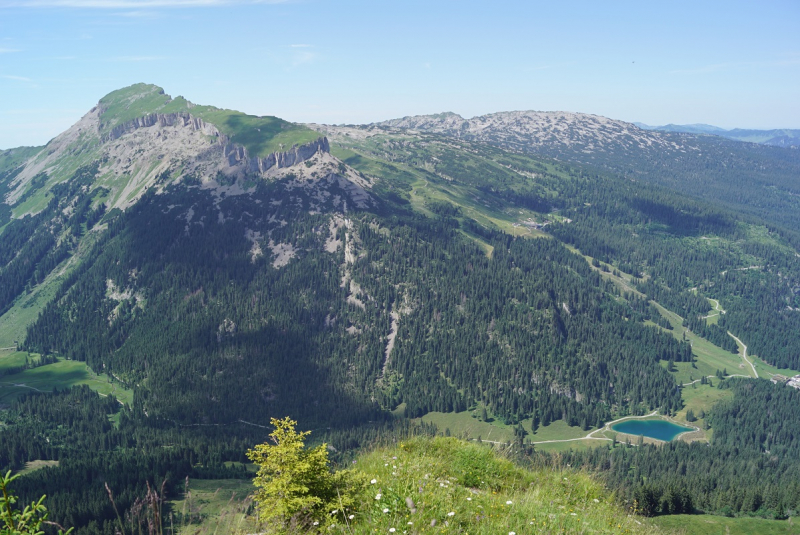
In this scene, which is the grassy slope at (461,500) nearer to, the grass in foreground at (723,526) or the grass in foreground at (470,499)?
the grass in foreground at (470,499)

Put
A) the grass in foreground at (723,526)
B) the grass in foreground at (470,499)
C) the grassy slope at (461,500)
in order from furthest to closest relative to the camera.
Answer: the grass in foreground at (723,526) → the grass in foreground at (470,499) → the grassy slope at (461,500)

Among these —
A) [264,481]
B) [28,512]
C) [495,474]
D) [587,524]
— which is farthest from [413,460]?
[28,512]

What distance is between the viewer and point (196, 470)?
639ft

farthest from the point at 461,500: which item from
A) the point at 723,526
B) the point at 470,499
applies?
the point at 723,526

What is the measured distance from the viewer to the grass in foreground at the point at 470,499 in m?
17.5

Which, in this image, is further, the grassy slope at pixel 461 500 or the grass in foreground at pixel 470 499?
the grass in foreground at pixel 470 499

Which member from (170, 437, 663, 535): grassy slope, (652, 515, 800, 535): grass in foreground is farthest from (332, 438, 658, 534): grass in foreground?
(652, 515, 800, 535): grass in foreground

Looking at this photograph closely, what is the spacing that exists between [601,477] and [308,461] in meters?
18.2

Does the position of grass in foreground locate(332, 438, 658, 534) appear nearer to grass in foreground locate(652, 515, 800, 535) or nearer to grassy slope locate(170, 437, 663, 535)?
grassy slope locate(170, 437, 663, 535)

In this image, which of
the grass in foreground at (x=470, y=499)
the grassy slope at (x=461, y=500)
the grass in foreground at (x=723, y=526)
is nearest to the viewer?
the grassy slope at (x=461, y=500)

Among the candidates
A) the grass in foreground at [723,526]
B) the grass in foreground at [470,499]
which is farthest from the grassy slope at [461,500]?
the grass in foreground at [723,526]

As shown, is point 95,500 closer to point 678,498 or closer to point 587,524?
point 678,498

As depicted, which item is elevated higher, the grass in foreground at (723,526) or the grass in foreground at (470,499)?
the grass in foreground at (470,499)

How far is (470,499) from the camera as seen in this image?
19.8 metres
